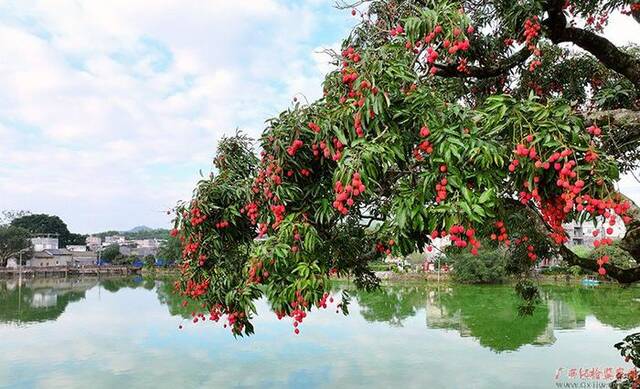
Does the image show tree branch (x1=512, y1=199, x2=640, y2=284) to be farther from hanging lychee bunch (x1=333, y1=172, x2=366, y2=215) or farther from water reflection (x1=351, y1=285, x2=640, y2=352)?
water reflection (x1=351, y1=285, x2=640, y2=352)

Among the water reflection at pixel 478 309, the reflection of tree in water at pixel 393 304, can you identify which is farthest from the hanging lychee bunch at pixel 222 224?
the reflection of tree in water at pixel 393 304

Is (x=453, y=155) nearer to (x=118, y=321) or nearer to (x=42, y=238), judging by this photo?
(x=118, y=321)

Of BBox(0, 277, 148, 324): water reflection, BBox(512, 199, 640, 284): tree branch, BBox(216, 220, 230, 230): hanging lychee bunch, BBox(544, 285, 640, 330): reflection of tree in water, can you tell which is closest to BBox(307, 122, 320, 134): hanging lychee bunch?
BBox(216, 220, 230, 230): hanging lychee bunch

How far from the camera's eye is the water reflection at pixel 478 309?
15852 millimetres

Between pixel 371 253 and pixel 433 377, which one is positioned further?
pixel 433 377

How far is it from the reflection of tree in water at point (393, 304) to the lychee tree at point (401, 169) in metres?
13.7

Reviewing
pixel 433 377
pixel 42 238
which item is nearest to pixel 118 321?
pixel 433 377

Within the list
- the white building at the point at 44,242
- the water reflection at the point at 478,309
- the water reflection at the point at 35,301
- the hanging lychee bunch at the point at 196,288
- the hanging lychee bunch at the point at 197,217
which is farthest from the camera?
the white building at the point at 44,242

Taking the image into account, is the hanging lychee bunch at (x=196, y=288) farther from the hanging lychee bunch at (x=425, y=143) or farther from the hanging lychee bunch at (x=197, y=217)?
the hanging lychee bunch at (x=425, y=143)

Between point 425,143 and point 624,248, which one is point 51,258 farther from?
point 425,143

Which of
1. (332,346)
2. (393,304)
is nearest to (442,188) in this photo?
(332,346)

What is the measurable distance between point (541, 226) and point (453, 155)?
88.6 inches

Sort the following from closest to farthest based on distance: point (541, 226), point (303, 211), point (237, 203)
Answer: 1. point (303, 211)
2. point (237, 203)
3. point (541, 226)

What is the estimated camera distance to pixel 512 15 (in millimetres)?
3400
